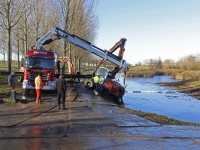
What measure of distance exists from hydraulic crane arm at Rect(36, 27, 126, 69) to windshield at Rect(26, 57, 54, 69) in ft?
9.09

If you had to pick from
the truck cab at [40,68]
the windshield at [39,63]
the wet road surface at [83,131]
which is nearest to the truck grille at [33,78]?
the truck cab at [40,68]

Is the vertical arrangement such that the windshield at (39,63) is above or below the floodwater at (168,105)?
above

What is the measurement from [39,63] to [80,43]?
5.10 metres

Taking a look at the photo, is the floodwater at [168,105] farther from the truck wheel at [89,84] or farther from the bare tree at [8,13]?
the bare tree at [8,13]

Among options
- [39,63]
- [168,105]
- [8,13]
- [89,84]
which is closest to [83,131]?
[39,63]

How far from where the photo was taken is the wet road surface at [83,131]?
7.46 meters

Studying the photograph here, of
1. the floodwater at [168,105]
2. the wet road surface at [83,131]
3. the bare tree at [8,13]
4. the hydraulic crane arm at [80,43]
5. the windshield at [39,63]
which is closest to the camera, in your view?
the wet road surface at [83,131]

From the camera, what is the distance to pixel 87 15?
38906 millimetres

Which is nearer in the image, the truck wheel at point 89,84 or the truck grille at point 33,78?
the truck grille at point 33,78

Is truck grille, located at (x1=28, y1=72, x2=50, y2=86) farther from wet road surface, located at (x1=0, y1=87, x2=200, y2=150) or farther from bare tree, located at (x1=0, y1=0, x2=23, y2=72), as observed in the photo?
bare tree, located at (x1=0, y1=0, x2=23, y2=72)

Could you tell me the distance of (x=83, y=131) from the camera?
29.2ft

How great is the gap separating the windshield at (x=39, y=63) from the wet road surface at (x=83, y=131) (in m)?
6.17

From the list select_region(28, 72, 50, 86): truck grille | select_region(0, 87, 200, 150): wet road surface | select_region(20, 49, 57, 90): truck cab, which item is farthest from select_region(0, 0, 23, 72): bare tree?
select_region(0, 87, 200, 150): wet road surface

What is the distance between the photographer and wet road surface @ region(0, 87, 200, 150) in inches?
294
